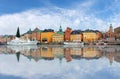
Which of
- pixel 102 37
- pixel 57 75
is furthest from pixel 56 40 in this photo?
pixel 57 75

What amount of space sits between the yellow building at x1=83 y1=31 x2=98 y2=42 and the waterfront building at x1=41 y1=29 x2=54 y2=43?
18405mm

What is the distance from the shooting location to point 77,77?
11.4m

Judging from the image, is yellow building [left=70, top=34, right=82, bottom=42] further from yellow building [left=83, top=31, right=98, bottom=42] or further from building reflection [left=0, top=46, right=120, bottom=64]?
building reflection [left=0, top=46, right=120, bottom=64]

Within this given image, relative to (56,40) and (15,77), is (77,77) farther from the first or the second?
(56,40)

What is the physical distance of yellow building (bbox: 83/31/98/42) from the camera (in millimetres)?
142500

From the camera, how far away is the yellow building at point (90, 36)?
14250cm

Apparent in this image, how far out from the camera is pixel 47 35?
486 feet

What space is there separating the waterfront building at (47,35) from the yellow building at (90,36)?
18405 mm

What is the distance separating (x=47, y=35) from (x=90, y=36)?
75.6ft

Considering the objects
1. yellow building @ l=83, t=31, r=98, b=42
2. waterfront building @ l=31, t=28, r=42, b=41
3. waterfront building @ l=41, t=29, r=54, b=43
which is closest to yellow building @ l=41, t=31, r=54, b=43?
waterfront building @ l=41, t=29, r=54, b=43

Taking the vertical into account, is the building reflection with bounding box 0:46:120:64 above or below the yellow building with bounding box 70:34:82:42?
below

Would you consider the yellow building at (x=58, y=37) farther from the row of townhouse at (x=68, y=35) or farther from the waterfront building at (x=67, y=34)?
the waterfront building at (x=67, y=34)

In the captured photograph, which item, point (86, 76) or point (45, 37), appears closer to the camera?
point (86, 76)

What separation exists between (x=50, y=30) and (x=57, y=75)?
13971 centimetres
